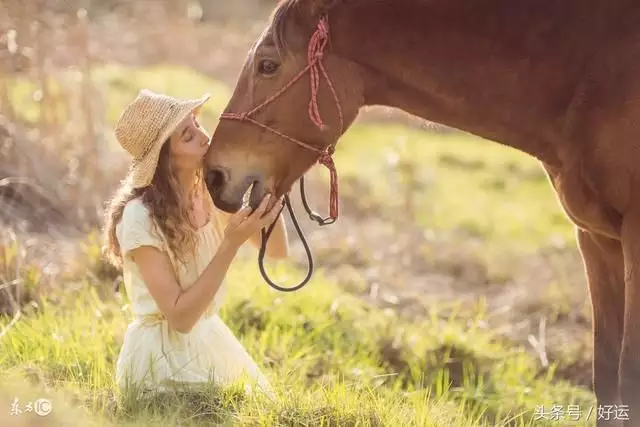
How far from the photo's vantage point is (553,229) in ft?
26.4

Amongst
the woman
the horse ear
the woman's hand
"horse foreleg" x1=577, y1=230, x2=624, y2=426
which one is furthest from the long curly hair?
"horse foreleg" x1=577, y1=230, x2=624, y2=426

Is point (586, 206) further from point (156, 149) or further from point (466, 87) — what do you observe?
point (156, 149)

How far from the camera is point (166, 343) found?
11.5 ft

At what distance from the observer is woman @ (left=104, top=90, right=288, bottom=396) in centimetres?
333

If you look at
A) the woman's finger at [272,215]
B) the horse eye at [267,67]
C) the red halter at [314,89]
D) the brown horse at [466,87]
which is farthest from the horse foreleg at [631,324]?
the horse eye at [267,67]

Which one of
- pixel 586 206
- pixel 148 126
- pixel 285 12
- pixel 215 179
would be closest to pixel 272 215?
pixel 215 179

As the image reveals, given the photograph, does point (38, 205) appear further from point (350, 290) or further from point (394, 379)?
point (394, 379)

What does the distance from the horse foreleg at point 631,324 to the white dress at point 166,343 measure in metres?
1.20

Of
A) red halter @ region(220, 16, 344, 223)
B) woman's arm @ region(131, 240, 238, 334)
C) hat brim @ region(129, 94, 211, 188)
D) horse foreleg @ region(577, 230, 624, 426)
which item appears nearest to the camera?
red halter @ region(220, 16, 344, 223)

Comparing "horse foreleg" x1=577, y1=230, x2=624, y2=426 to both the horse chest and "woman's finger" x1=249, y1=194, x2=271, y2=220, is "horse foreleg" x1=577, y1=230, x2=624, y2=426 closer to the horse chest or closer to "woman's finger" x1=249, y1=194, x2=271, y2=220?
the horse chest

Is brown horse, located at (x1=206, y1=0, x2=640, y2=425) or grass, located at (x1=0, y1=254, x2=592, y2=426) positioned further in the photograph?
grass, located at (x1=0, y1=254, x2=592, y2=426)

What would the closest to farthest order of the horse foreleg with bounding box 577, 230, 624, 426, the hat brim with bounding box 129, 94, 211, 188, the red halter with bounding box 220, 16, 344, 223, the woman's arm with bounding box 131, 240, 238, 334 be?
Result: the red halter with bounding box 220, 16, 344, 223 → the woman's arm with bounding box 131, 240, 238, 334 → the hat brim with bounding box 129, 94, 211, 188 → the horse foreleg with bounding box 577, 230, 624, 426

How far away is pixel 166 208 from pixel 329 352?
1.46 meters

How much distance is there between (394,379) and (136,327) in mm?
1453
